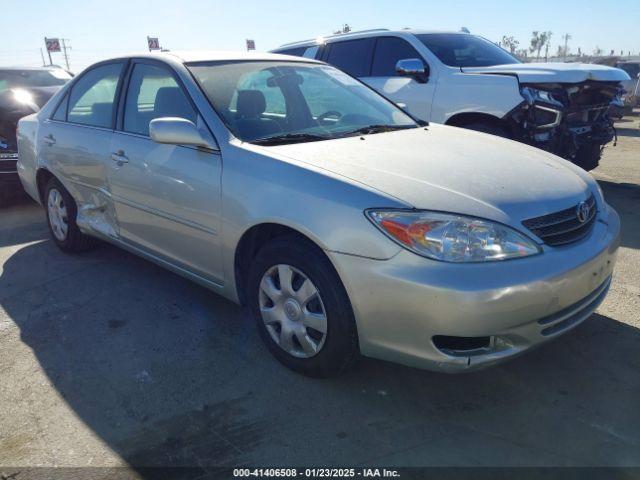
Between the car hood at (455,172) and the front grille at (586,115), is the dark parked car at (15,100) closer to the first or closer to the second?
the car hood at (455,172)

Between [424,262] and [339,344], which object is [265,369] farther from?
[424,262]

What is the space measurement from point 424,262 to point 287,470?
100 cm

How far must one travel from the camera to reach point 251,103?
3186mm

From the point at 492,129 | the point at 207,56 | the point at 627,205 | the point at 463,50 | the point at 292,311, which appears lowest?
the point at 627,205

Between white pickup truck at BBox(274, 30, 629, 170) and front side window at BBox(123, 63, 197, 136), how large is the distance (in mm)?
2305

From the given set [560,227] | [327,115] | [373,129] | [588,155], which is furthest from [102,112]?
[588,155]

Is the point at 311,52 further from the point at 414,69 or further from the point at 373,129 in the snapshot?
the point at 373,129

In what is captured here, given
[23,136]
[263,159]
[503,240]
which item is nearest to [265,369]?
[263,159]

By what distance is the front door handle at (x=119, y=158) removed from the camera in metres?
3.44

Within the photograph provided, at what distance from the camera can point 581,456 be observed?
211 cm

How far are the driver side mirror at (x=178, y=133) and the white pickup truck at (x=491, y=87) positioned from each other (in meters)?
2.54

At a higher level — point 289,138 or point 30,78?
point 289,138

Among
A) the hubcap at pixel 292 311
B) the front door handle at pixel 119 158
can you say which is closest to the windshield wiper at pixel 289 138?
the hubcap at pixel 292 311

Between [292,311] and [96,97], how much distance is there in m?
2.55
